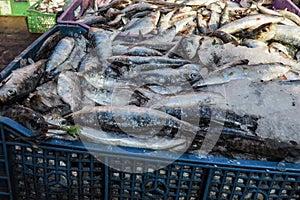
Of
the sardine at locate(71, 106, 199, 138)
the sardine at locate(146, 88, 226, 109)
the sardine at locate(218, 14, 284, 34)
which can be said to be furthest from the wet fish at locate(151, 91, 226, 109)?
the sardine at locate(218, 14, 284, 34)

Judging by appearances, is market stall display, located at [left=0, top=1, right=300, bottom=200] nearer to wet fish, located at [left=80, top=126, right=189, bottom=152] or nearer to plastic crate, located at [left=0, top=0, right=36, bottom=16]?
wet fish, located at [left=80, top=126, right=189, bottom=152]

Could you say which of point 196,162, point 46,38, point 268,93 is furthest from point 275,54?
point 46,38

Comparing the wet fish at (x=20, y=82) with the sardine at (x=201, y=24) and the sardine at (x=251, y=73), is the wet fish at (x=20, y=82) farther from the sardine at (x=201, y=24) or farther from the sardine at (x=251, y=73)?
the sardine at (x=201, y=24)

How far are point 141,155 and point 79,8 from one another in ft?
12.5

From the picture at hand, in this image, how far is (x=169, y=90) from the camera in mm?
2619

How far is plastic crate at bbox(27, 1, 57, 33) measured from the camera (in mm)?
6047

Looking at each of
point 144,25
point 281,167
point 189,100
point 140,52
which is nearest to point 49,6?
point 144,25

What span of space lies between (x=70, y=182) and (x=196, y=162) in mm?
824

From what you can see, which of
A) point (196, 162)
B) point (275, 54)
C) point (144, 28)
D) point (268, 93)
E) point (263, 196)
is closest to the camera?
point (196, 162)

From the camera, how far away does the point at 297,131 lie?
2.20 metres

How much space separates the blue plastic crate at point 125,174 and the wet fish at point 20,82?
0.55 metres

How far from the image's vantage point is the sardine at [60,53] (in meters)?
3.01

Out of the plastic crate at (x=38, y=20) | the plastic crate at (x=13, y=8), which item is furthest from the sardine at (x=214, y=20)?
the plastic crate at (x=13, y=8)

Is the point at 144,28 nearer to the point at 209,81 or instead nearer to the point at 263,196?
the point at 209,81
